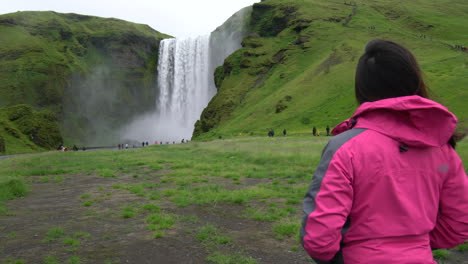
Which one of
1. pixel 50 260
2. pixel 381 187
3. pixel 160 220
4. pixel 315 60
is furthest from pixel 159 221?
pixel 315 60

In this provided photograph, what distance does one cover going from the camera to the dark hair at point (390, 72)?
8.14 ft

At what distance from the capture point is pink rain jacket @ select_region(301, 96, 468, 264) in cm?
221

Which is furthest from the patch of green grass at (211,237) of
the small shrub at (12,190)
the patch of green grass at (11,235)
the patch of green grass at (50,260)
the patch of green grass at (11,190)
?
the small shrub at (12,190)

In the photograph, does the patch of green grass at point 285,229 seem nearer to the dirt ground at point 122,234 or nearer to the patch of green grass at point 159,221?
the dirt ground at point 122,234

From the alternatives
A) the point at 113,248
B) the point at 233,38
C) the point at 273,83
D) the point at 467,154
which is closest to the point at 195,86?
the point at 233,38

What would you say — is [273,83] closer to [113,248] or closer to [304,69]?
[304,69]

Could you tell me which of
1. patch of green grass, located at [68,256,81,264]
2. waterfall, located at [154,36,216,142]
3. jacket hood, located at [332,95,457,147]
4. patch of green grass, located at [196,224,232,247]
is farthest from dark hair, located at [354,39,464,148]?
waterfall, located at [154,36,216,142]

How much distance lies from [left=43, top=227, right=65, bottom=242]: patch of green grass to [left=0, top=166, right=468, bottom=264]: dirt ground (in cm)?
12

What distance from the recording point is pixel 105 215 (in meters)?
10.2

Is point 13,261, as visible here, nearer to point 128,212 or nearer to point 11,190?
point 128,212

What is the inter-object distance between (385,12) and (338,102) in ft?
212

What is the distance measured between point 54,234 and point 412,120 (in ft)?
27.7

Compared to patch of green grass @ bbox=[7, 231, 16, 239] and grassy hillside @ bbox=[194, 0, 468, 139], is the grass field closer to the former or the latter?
patch of green grass @ bbox=[7, 231, 16, 239]

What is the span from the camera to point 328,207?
2.19m
